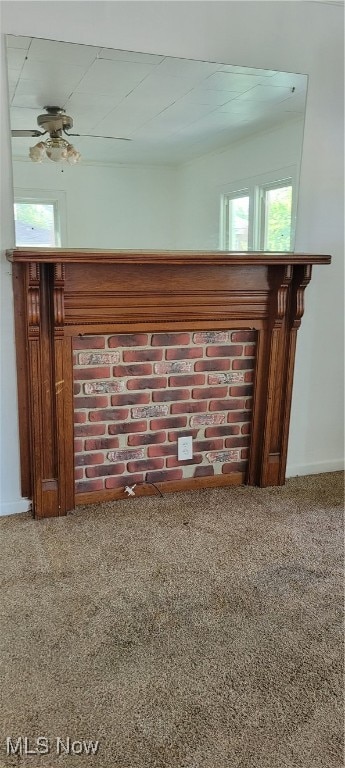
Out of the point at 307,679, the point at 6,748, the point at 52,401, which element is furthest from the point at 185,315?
the point at 6,748

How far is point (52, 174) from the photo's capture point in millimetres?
2166

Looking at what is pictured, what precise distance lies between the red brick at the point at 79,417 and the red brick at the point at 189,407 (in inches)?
16.8

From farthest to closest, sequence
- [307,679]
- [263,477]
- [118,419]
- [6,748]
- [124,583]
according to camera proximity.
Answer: [263,477]
[118,419]
[124,583]
[307,679]
[6,748]

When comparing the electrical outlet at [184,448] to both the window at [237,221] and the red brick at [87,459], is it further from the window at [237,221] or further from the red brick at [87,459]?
the window at [237,221]

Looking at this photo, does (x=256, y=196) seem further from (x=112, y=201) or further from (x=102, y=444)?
(x=102, y=444)

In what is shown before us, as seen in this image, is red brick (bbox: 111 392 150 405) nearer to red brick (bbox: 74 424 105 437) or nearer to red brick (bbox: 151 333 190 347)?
red brick (bbox: 74 424 105 437)

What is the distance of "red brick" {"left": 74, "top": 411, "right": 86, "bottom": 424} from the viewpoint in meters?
2.43

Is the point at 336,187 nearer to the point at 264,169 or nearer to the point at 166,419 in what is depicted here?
the point at 264,169

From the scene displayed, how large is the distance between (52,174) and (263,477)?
1.70 meters

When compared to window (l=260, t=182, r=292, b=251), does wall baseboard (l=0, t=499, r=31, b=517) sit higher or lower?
lower

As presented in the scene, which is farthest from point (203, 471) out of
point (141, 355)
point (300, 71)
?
point (300, 71)

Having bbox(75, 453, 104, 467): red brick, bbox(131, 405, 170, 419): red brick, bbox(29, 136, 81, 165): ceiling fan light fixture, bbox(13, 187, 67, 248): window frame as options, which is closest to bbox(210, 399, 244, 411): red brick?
bbox(131, 405, 170, 419): red brick

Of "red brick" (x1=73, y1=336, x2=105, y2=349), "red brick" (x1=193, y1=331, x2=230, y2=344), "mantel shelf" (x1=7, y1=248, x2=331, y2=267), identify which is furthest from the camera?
"red brick" (x1=193, y1=331, x2=230, y2=344)

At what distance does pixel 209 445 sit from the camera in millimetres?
2703
